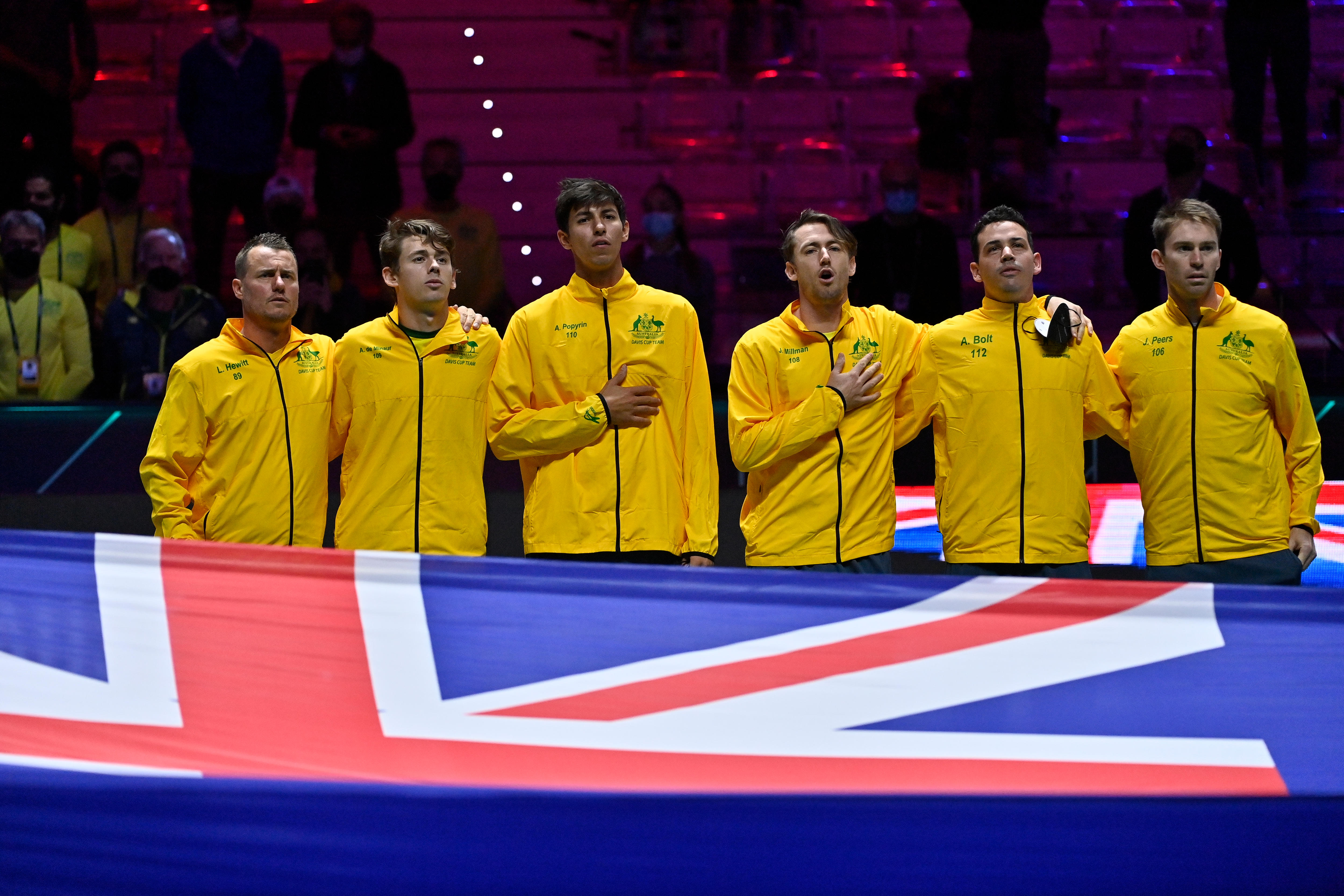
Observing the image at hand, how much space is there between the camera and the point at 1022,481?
397 centimetres

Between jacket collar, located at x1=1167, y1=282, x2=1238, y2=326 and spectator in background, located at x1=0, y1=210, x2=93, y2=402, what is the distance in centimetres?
488

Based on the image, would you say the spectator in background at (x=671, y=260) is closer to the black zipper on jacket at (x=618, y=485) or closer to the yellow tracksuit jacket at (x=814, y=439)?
the yellow tracksuit jacket at (x=814, y=439)

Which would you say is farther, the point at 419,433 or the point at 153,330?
the point at 153,330

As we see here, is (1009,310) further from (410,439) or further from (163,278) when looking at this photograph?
(163,278)

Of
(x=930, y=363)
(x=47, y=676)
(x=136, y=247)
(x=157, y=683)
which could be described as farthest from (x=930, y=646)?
(x=136, y=247)

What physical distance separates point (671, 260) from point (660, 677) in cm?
464

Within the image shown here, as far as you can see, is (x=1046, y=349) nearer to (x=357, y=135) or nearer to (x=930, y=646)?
(x=930, y=646)

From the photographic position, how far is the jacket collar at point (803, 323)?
4.10 m

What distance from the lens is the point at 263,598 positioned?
3.05 meters

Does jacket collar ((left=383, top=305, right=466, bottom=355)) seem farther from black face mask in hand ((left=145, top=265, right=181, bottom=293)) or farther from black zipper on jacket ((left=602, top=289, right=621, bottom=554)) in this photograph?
black face mask in hand ((left=145, top=265, right=181, bottom=293))

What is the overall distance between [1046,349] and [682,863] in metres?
1.99

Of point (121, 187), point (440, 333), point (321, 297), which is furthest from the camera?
point (121, 187)

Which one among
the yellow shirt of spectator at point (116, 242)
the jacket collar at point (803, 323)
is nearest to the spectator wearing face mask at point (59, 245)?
the yellow shirt of spectator at point (116, 242)

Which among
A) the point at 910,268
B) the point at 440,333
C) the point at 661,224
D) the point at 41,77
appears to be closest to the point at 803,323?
the point at 440,333
